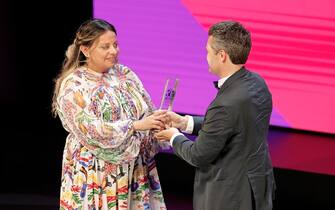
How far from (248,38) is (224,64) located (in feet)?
0.40

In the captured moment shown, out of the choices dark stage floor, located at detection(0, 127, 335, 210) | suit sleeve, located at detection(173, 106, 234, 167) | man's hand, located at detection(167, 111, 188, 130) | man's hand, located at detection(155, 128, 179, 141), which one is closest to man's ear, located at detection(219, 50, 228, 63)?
suit sleeve, located at detection(173, 106, 234, 167)

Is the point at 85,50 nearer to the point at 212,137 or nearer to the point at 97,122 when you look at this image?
the point at 97,122

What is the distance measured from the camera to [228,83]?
87.2 inches

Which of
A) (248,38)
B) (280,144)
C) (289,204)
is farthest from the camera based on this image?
(280,144)

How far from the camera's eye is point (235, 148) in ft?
7.29

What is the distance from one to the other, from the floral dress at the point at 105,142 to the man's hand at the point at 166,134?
14 cm

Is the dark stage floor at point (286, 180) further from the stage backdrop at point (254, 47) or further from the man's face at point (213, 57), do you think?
the man's face at point (213, 57)

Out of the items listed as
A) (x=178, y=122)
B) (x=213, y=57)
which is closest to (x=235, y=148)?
(x=213, y=57)

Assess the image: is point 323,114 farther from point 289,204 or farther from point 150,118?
point 150,118

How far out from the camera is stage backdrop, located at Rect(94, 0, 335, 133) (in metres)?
4.50

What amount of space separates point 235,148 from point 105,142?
580 millimetres

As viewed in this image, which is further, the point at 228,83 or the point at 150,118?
the point at 150,118

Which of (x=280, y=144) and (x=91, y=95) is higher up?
(x=91, y=95)

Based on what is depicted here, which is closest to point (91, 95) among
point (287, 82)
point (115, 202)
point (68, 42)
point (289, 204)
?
point (115, 202)
